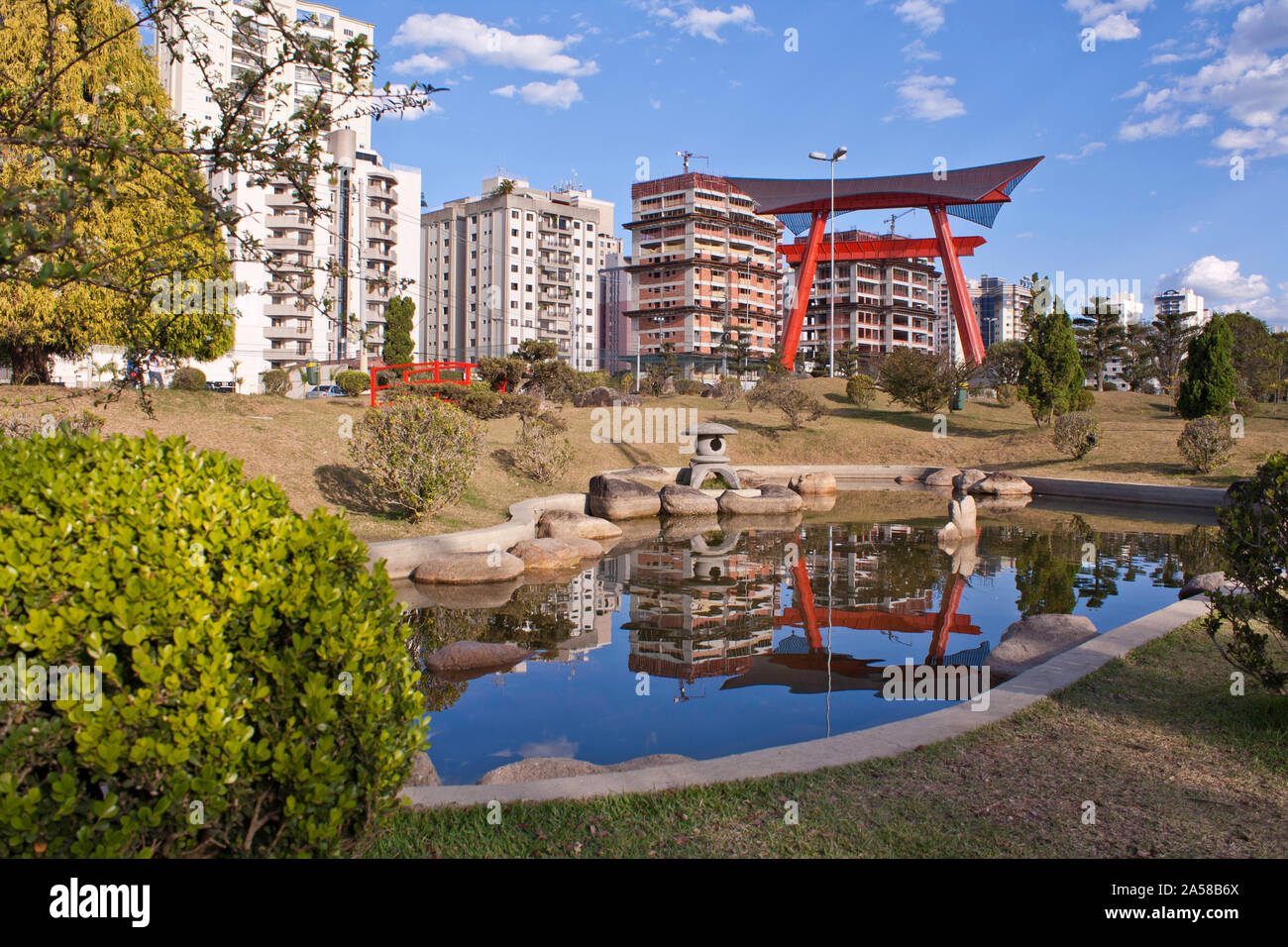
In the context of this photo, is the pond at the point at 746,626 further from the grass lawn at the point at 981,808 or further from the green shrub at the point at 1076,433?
the green shrub at the point at 1076,433

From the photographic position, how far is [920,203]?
161 ft

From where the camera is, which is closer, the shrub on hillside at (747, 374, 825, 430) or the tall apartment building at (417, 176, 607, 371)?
the shrub on hillside at (747, 374, 825, 430)

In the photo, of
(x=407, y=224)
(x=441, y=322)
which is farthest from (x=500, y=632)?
(x=441, y=322)

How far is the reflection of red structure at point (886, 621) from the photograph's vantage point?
866cm

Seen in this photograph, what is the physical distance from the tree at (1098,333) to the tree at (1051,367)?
19.2 m

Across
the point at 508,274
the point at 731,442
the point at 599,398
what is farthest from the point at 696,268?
the point at 731,442

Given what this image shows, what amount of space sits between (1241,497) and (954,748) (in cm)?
266

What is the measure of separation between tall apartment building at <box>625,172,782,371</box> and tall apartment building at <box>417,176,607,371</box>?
6620 millimetres

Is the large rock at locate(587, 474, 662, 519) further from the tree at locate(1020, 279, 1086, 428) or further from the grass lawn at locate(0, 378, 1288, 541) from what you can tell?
the tree at locate(1020, 279, 1086, 428)

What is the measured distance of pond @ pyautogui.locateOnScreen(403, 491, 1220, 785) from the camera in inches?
244

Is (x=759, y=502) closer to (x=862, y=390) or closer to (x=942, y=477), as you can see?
(x=942, y=477)

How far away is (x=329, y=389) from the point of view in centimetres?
4122

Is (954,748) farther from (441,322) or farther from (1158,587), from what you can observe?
(441,322)

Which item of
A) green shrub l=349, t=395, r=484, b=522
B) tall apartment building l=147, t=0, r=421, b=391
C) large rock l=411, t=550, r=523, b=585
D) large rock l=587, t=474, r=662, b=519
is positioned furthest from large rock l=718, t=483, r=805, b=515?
tall apartment building l=147, t=0, r=421, b=391
